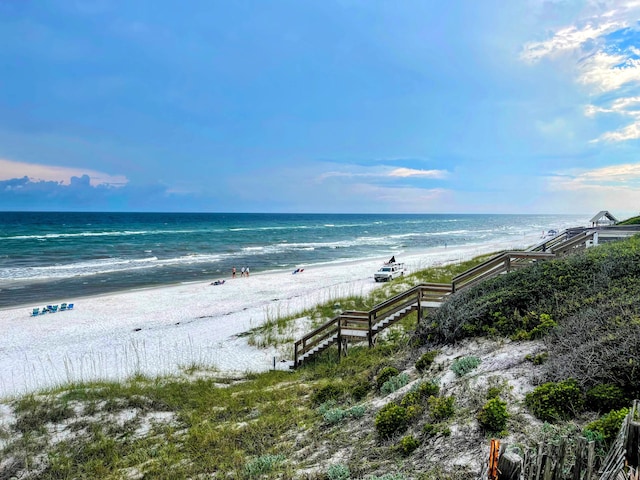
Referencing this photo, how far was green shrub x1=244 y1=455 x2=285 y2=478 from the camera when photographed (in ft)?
20.3

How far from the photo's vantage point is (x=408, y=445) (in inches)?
220

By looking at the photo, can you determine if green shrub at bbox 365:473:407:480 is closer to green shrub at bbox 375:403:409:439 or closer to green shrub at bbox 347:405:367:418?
green shrub at bbox 375:403:409:439

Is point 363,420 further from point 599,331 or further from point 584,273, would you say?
point 584,273

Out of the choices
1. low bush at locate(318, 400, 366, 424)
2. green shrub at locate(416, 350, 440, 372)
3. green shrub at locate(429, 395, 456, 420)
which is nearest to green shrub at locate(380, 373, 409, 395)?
green shrub at locate(416, 350, 440, 372)

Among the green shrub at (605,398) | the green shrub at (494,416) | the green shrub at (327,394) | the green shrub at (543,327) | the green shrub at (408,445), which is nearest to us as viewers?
the green shrub at (605,398)

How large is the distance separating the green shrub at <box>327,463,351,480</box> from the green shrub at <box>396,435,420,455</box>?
897mm

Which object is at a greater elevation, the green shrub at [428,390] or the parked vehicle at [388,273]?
the green shrub at [428,390]

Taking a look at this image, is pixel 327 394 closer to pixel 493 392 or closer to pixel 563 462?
pixel 493 392

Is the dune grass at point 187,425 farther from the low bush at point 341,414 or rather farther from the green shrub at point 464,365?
the green shrub at point 464,365

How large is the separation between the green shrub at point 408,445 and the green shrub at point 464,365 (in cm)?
220

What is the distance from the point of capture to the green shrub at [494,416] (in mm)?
5234

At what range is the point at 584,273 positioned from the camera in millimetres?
9305

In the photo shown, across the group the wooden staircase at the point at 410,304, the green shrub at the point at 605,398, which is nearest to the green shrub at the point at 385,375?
the wooden staircase at the point at 410,304

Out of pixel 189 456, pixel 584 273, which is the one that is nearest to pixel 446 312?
pixel 584 273
